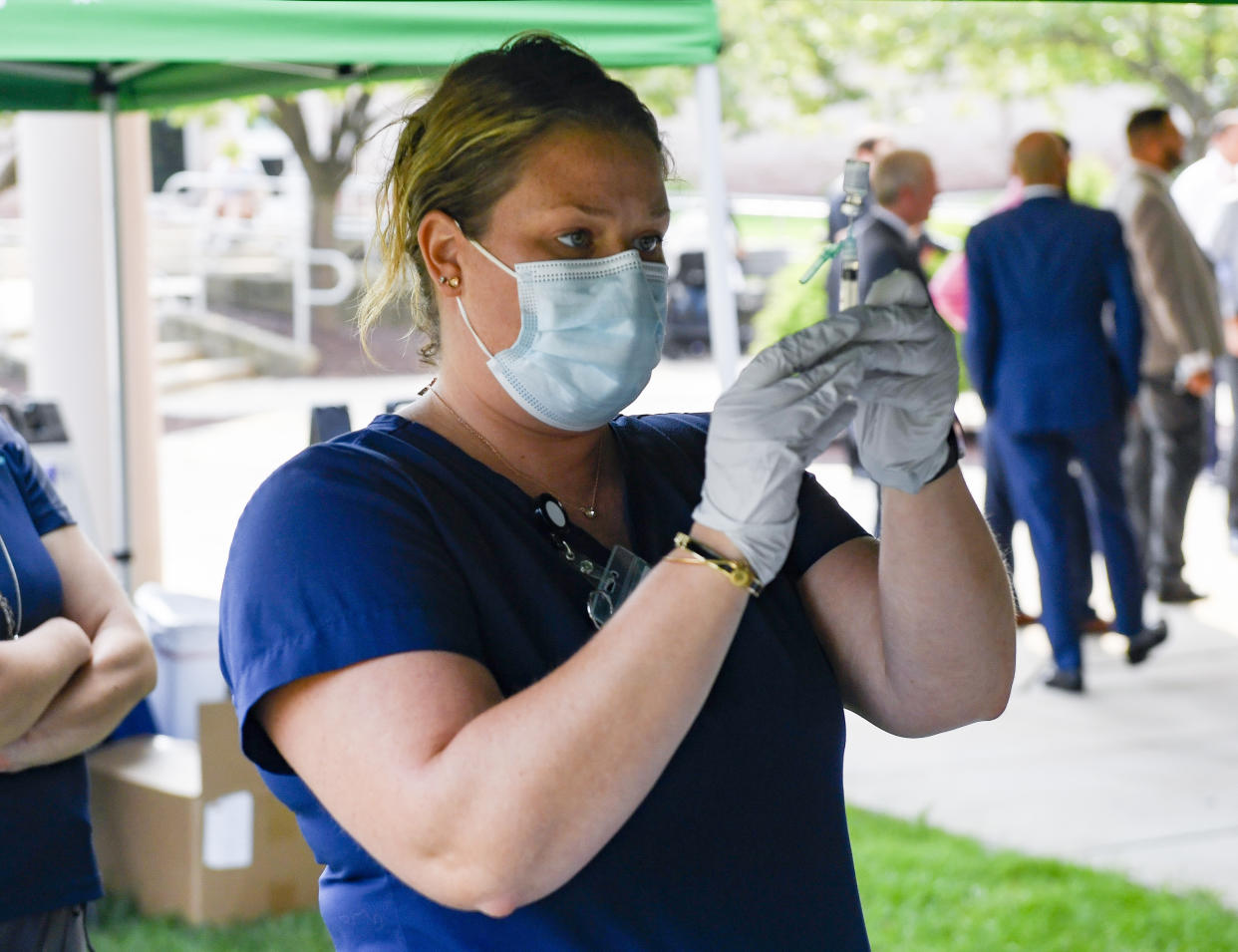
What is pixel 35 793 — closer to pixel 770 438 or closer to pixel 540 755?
pixel 540 755

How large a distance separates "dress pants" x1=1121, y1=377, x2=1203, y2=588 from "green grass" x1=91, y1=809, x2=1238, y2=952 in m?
2.98

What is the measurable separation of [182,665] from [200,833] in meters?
0.48

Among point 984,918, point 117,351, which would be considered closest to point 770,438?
point 984,918

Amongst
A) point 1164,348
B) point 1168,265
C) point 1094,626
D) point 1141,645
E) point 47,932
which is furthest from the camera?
point 1164,348

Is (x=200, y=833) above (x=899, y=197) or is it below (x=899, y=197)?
below

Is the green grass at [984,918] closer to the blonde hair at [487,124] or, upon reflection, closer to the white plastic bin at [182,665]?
the white plastic bin at [182,665]

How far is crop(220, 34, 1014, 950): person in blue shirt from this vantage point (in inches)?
44.3

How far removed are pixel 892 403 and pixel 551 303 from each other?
340 millimetres

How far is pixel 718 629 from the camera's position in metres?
1.14

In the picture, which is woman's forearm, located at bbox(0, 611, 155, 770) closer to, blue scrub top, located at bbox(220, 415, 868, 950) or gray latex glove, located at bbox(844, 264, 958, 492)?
blue scrub top, located at bbox(220, 415, 868, 950)

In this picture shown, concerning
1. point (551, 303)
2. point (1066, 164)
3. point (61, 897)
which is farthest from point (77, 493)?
point (1066, 164)

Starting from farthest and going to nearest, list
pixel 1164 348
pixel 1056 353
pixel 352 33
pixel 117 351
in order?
pixel 1164 348, pixel 1056 353, pixel 117 351, pixel 352 33

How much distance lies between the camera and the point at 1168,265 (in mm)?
5922

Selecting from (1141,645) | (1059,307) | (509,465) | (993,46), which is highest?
(993,46)
